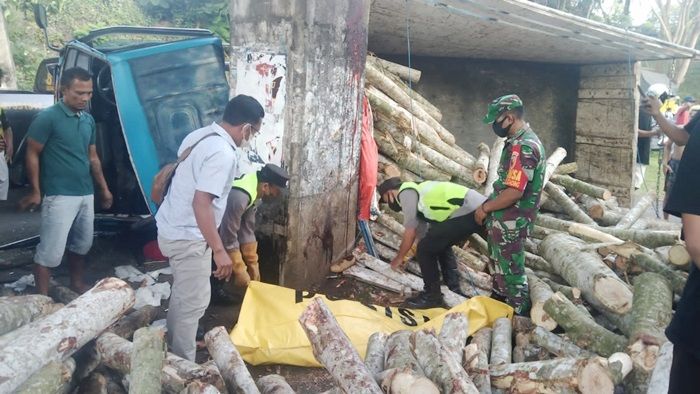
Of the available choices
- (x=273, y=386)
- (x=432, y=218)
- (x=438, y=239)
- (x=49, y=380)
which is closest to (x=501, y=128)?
(x=432, y=218)

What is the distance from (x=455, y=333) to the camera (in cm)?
381

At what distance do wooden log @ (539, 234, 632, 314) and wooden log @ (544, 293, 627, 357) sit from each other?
25cm

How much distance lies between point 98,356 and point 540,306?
3.14 metres

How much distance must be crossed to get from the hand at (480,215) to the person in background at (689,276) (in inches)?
107

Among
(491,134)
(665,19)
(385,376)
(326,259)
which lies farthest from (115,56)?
(665,19)

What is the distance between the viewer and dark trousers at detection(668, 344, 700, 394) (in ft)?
6.89

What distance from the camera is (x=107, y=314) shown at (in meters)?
3.36

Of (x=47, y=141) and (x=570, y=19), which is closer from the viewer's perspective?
(x=47, y=141)

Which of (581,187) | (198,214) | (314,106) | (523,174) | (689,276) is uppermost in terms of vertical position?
(314,106)

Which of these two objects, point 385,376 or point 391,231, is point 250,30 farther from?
point 385,376

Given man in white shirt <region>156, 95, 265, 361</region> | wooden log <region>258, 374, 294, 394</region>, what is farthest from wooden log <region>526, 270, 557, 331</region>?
man in white shirt <region>156, 95, 265, 361</region>

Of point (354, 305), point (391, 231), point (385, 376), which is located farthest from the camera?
point (391, 231)

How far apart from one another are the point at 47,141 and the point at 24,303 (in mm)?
1758

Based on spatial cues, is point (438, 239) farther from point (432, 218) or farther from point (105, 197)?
Answer: point (105, 197)
